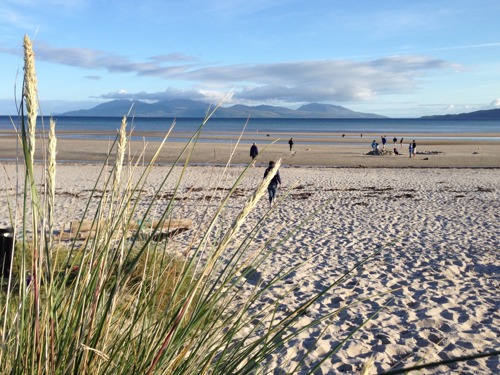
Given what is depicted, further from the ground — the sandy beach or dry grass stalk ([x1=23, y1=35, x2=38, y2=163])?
dry grass stalk ([x1=23, y1=35, x2=38, y2=163])

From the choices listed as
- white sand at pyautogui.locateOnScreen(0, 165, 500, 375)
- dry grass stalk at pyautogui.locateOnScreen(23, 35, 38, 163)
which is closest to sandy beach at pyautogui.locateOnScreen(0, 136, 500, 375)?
white sand at pyautogui.locateOnScreen(0, 165, 500, 375)

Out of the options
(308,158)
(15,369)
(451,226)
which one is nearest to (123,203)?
(15,369)

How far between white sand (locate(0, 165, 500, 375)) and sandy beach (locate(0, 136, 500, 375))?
2cm

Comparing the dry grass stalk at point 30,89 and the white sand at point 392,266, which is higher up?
the dry grass stalk at point 30,89

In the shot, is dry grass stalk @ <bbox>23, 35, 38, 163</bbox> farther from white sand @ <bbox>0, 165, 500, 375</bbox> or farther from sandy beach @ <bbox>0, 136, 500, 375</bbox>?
sandy beach @ <bbox>0, 136, 500, 375</bbox>

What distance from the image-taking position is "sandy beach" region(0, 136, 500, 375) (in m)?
5.16

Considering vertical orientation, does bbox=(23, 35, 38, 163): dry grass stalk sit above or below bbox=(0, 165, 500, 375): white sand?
above

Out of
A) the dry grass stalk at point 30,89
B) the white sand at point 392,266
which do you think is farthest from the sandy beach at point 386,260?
the dry grass stalk at point 30,89

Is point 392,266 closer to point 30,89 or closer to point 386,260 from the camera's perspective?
point 386,260

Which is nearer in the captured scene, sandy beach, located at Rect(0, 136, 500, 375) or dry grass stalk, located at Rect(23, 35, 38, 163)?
dry grass stalk, located at Rect(23, 35, 38, 163)

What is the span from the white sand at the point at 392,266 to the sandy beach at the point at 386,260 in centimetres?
2

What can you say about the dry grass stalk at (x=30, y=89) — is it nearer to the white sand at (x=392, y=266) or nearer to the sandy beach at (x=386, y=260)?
the white sand at (x=392, y=266)

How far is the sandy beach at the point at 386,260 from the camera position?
516cm

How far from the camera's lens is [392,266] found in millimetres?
8633
